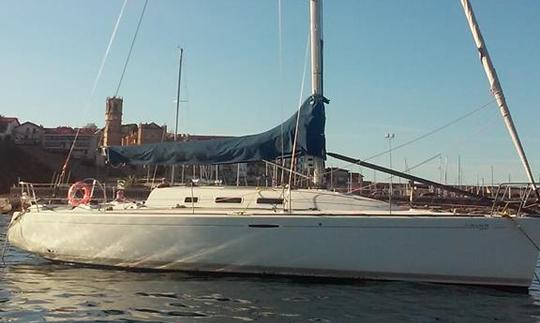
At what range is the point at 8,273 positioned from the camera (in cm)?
1227

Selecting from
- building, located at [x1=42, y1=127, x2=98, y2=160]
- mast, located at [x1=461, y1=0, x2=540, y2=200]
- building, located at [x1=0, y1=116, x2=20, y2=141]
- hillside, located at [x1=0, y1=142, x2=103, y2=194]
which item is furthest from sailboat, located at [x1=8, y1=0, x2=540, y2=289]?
building, located at [x1=0, y1=116, x2=20, y2=141]

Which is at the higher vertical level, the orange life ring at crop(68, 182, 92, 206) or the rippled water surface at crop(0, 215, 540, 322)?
the orange life ring at crop(68, 182, 92, 206)

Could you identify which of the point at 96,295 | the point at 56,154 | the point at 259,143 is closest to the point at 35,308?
the point at 96,295

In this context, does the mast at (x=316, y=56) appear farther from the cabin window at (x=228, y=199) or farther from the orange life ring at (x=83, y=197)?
the orange life ring at (x=83, y=197)

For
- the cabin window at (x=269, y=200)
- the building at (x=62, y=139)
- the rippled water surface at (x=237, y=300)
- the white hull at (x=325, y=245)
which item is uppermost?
the building at (x=62, y=139)

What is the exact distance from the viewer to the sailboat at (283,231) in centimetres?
1088

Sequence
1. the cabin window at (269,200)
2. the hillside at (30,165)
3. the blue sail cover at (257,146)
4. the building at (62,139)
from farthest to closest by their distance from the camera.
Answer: the building at (62,139) → the hillside at (30,165) → the blue sail cover at (257,146) → the cabin window at (269,200)

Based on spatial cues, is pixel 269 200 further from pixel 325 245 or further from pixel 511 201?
pixel 511 201

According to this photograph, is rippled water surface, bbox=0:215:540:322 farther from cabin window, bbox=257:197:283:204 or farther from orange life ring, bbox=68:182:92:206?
orange life ring, bbox=68:182:92:206

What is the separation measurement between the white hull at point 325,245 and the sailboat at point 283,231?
2 centimetres

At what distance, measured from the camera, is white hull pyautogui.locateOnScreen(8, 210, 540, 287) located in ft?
35.5

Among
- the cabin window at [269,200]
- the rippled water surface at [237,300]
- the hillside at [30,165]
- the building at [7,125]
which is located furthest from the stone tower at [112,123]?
the building at [7,125]

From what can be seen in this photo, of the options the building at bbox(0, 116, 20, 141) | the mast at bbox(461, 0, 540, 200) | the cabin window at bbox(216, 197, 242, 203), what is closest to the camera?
the mast at bbox(461, 0, 540, 200)

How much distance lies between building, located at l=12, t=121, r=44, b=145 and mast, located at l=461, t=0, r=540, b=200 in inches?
4214
